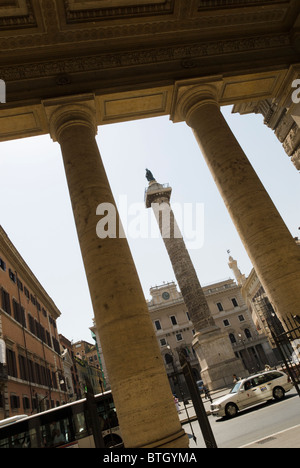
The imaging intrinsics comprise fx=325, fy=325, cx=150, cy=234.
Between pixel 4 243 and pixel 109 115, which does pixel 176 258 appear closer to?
pixel 4 243

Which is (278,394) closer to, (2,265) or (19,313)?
(19,313)

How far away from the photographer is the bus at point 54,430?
35.0 ft

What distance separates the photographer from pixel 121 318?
491cm

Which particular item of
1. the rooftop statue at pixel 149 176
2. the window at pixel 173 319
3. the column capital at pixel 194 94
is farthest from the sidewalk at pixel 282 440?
the window at pixel 173 319

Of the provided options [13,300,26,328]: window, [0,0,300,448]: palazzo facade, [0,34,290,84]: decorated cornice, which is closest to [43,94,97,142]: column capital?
[0,0,300,448]: palazzo facade

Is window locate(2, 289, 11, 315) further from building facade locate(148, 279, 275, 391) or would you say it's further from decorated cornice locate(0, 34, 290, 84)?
building facade locate(148, 279, 275, 391)

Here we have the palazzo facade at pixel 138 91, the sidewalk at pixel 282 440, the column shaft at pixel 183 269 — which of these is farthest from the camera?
the column shaft at pixel 183 269

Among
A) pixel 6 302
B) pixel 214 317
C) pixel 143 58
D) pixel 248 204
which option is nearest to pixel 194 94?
pixel 143 58

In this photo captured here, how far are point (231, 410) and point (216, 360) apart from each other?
33.4 ft

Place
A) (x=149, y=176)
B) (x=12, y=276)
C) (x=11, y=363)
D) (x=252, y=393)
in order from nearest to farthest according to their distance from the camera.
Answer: (x=252, y=393) → (x=11, y=363) → (x=12, y=276) → (x=149, y=176)

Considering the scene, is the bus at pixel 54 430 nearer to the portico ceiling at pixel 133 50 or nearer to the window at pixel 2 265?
the portico ceiling at pixel 133 50

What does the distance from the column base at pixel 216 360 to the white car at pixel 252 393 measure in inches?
377

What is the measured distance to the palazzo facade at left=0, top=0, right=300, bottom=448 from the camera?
209 inches

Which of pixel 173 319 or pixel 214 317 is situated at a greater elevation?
pixel 173 319
